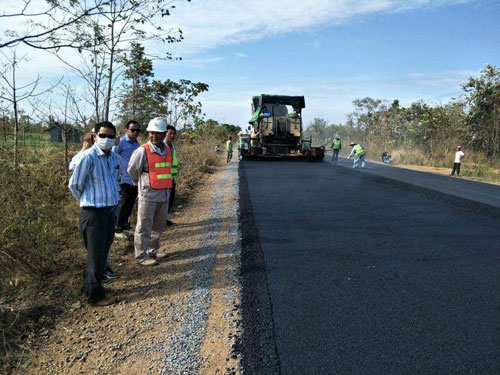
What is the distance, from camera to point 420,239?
531cm

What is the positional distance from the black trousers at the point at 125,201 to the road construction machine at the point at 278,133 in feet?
44.9

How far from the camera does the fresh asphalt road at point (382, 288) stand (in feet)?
8.40

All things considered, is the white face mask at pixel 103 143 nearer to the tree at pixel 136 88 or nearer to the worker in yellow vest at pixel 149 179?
the worker in yellow vest at pixel 149 179

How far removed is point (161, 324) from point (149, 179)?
73.3 inches

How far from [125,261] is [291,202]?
13.7ft

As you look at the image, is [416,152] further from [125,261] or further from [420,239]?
[125,261]

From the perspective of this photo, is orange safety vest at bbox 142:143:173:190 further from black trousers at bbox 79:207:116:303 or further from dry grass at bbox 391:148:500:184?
dry grass at bbox 391:148:500:184

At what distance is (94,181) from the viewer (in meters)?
3.48

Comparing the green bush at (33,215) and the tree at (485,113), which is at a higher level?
the tree at (485,113)

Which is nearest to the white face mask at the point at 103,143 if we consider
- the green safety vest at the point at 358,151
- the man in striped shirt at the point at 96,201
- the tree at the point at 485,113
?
the man in striped shirt at the point at 96,201

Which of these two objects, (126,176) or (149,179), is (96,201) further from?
(126,176)

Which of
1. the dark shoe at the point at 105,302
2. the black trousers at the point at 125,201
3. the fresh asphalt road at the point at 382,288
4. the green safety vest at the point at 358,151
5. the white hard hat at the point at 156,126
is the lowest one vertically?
the dark shoe at the point at 105,302

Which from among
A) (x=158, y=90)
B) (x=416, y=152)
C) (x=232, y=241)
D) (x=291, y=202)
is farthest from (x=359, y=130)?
(x=232, y=241)

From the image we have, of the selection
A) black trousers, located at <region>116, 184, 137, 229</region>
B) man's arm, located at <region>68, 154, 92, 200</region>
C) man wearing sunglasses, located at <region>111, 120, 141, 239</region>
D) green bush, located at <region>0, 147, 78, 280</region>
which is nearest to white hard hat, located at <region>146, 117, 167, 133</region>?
man's arm, located at <region>68, 154, 92, 200</region>
